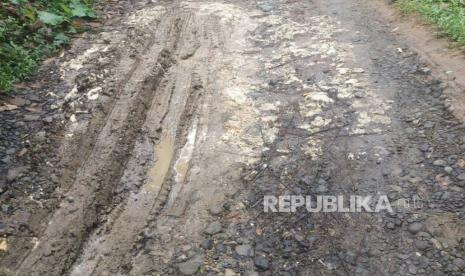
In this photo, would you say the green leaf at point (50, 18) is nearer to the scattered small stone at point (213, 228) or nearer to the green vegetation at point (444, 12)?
the scattered small stone at point (213, 228)

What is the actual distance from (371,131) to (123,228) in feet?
8.06

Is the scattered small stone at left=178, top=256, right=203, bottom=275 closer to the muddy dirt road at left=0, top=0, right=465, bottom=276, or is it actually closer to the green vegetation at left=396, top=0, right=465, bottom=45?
the muddy dirt road at left=0, top=0, right=465, bottom=276

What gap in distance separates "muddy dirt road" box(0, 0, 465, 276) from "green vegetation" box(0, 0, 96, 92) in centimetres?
33

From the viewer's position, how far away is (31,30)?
5527 millimetres

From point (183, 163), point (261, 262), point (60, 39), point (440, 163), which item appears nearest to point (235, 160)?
point (183, 163)

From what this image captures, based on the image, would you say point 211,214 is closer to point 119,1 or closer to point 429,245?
point 429,245

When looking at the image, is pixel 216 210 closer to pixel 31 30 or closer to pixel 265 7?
pixel 31 30

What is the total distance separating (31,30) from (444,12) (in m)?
5.66

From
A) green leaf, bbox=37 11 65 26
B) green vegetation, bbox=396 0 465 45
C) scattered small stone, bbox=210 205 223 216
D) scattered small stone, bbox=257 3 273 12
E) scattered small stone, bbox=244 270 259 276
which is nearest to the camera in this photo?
scattered small stone, bbox=244 270 259 276

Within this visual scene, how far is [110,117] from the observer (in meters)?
4.42

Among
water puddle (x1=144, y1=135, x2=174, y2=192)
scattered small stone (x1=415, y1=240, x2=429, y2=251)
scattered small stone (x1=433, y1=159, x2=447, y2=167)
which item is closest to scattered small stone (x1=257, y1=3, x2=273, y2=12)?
water puddle (x1=144, y1=135, x2=174, y2=192)

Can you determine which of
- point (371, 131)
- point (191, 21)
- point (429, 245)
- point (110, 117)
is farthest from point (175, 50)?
point (429, 245)

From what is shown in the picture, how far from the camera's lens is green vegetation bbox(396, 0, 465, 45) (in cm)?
511

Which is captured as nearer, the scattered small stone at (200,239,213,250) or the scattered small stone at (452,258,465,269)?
the scattered small stone at (452,258,465,269)
